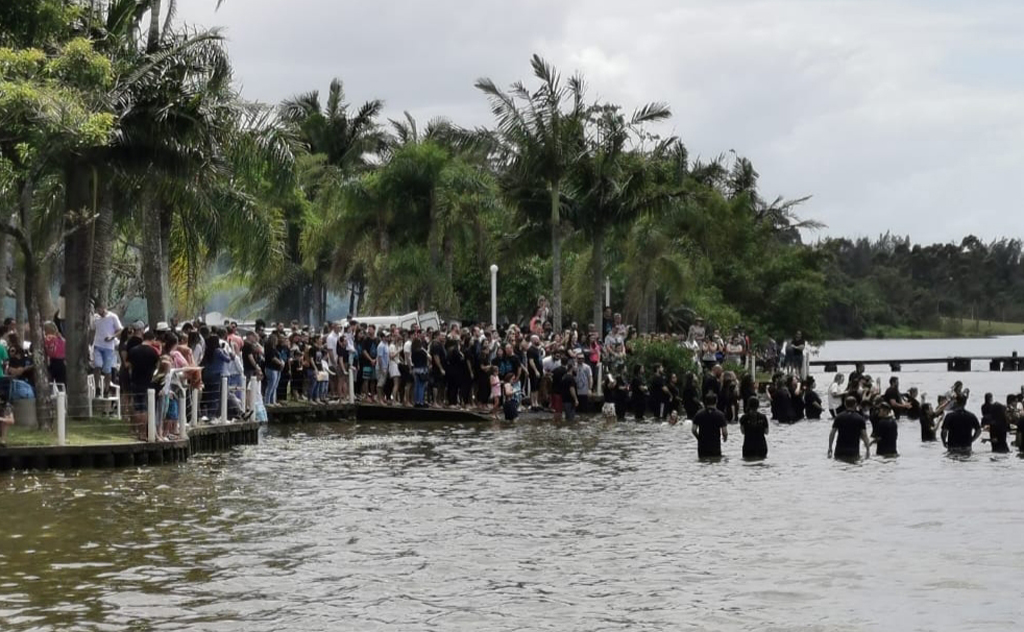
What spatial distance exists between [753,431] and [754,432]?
0.04m

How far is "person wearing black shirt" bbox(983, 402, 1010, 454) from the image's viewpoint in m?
30.3

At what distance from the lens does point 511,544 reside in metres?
18.4

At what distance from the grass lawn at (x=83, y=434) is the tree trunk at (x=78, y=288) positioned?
92cm

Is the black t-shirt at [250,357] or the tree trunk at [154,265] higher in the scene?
the tree trunk at [154,265]

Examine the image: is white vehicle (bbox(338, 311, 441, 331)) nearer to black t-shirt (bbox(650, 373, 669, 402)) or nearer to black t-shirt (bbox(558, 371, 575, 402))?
black t-shirt (bbox(558, 371, 575, 402))

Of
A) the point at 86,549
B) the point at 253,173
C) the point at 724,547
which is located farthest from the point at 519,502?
the point at 253,173

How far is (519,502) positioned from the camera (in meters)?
22.3

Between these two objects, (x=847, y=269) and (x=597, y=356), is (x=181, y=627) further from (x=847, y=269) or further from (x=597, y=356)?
(x=847, y=269)

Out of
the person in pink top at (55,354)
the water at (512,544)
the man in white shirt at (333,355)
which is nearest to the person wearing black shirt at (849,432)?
the water at (512,544)

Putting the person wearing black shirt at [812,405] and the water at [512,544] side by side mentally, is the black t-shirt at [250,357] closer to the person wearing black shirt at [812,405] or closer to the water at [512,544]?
the water at [512,544]

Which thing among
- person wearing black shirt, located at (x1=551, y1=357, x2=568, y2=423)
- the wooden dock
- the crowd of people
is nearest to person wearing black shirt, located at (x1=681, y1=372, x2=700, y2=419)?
the crowd of people

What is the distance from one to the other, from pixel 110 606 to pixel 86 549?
348 centimetres

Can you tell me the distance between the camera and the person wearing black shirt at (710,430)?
28188mm

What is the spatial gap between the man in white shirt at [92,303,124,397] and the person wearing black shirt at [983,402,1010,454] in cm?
1764
